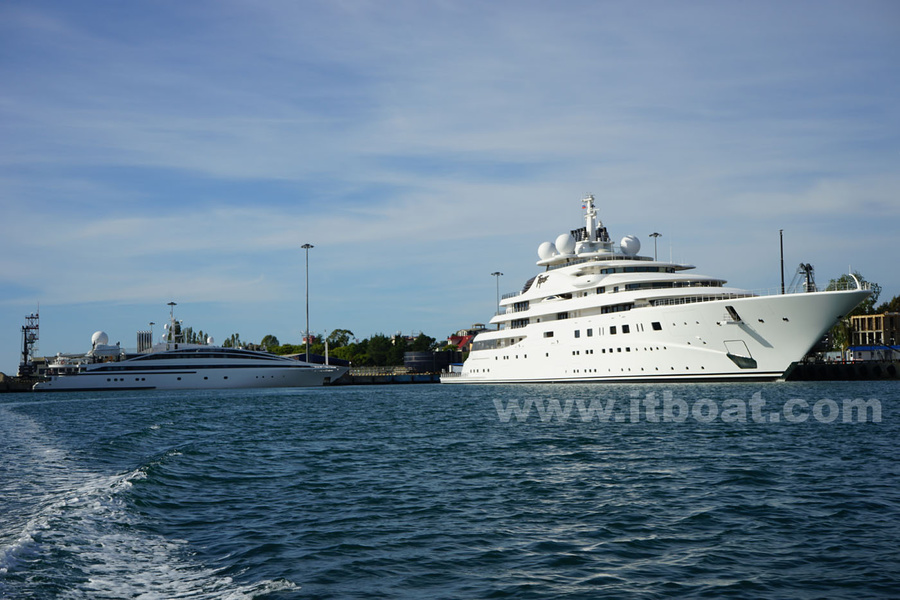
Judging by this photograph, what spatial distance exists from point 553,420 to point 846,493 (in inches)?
663

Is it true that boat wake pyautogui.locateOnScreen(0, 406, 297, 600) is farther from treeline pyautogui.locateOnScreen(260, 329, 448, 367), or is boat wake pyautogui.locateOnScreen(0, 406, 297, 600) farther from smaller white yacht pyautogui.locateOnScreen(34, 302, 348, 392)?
treeline pyautogui.locateOnScreen(260, 329, 448, 367)

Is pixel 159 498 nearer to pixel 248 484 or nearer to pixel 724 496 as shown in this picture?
pixel 248 484

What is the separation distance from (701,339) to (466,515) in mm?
41696

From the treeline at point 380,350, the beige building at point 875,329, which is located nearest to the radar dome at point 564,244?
the beige building at point 875,329

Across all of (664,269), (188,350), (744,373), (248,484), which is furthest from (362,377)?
(248,484)

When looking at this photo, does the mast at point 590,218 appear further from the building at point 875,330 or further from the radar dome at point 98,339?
the radar dome at point 98,339

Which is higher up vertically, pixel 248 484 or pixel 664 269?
pixel 664 269

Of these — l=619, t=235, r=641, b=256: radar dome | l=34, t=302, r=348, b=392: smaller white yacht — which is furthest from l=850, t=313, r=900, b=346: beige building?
l=34, t=302, r=348, b=392: smaller white yacht

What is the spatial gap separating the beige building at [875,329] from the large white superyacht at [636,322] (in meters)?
53.8

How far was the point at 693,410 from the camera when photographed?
32344 millimetres

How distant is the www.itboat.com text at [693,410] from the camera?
2841 centimetres

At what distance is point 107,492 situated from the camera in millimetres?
15148

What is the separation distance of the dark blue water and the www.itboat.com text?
9.47ft

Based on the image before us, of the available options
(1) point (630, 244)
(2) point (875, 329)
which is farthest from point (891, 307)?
(1) point (630, 244)
